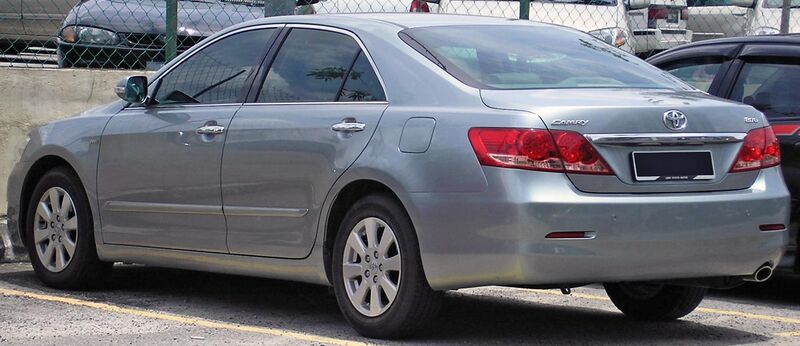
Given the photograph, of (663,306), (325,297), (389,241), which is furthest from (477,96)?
(325,297)

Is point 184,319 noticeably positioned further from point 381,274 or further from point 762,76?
point 762,76

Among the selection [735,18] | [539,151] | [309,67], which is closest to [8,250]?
[309,67]

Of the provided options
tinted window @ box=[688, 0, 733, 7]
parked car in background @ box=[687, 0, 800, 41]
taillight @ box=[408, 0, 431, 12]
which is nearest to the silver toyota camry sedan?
taillight @ box=[408, 0, 431, 12]

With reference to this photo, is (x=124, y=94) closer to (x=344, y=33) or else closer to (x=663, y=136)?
(x=344, y=33)

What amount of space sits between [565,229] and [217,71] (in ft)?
8.09

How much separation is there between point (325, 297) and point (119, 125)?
1445 mm

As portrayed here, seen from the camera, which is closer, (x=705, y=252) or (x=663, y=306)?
(x=705, y=252)

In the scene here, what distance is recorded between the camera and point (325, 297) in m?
8.10

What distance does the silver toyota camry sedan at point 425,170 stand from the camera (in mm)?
5918

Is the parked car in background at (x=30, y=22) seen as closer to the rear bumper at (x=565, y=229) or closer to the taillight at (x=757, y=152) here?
the rear bumper at (x=565, y=229)

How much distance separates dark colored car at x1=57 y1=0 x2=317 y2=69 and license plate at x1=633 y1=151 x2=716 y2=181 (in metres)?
5.43

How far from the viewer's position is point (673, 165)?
6113 millimetres

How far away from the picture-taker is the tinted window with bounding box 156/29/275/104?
7406 millimetres

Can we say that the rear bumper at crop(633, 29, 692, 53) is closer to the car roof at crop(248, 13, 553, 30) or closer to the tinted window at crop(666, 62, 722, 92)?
the tinted window at crop(666, 62, 722, 92)
